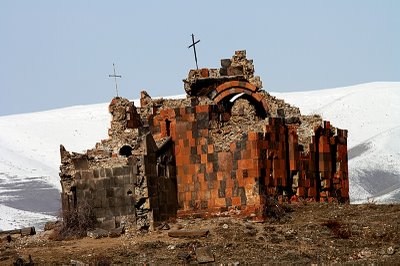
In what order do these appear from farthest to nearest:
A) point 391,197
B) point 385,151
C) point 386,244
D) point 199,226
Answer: point 385,151, point 391,197, point 199,226, point 386,244

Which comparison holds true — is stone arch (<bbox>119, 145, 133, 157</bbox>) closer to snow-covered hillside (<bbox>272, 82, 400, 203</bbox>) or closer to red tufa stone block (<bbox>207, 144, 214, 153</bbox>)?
red tufa stone block (<bbox>207, 144, 214, 153</bbox>)

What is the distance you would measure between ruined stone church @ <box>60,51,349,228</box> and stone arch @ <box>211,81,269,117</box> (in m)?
0.03

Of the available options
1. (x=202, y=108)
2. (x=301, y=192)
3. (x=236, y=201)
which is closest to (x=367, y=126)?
(x=301, y=192)

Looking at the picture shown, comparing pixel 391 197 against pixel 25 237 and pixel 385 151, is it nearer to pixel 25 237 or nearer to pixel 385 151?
pixel 385 151

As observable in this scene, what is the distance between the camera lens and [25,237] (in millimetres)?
36719

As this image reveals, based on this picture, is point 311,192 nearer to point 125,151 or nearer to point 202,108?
point 202,108

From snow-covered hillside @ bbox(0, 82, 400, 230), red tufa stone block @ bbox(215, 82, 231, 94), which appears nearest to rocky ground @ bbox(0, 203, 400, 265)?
red tufa stone block @ bbox(215, 82, 231, 94)

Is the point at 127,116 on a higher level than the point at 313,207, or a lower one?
higher

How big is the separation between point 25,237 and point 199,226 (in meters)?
5.83

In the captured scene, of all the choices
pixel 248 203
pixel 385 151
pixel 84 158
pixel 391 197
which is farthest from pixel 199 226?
pixel 385 151

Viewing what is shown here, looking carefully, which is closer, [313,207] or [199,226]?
[199,226]

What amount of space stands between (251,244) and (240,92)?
870cm

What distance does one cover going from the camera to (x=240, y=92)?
129 feet

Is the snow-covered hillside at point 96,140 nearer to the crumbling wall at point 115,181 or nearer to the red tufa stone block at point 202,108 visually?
the crumbling wall at point 115,181
